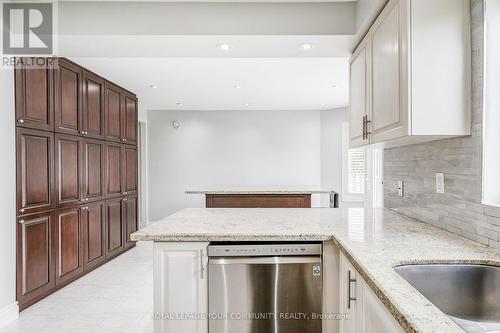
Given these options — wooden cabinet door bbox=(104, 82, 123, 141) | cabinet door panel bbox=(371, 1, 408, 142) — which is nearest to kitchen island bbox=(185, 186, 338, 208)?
wooden cabinet door bbox=(104, 82, 123, 141)

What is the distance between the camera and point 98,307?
2.74 metres

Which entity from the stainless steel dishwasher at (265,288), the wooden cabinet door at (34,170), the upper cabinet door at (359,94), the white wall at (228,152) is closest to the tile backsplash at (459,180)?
the upper cabinet door at (359,94)

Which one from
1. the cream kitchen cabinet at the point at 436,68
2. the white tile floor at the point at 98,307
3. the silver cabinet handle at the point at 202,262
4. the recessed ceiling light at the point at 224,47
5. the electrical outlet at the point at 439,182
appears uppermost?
the recessed ceiling light at the point at 224,47

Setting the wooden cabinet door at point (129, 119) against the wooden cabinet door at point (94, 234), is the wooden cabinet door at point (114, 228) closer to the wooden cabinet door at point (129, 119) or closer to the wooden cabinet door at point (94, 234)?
the wooden cabinet door at point (94, 234)

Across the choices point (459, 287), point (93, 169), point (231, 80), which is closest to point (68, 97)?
point (93, 169)

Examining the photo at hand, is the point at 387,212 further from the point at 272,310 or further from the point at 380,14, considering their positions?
the point at 380,14

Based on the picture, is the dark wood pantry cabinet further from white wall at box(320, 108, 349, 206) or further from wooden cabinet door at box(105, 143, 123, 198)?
white wall at box(320, 108, 349, 206)

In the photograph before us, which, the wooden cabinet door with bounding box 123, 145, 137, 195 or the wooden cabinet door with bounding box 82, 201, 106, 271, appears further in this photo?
the wooden cabinet door with bounding box 123, 145, 137, 195

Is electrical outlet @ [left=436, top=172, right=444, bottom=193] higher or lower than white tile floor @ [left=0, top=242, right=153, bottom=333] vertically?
higher

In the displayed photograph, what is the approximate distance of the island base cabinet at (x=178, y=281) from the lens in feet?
5.36

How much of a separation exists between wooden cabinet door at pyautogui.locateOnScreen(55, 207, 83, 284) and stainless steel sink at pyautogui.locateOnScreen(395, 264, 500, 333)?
3077 mm

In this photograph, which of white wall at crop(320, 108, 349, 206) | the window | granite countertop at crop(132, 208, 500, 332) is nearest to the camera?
granite countertop at crop(132, 208, 500, 332)

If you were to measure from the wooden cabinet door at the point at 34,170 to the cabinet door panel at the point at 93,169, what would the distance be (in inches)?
22.7

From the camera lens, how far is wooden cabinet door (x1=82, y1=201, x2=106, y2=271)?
3.46 meters
